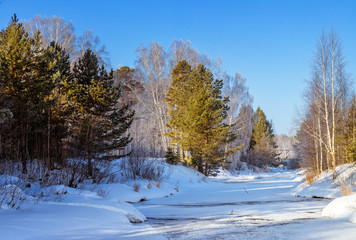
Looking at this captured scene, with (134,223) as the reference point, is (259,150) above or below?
above

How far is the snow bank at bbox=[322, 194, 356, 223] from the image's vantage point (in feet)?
16.0

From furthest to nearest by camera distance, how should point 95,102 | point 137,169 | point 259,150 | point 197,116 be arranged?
1. point 259,150
2. point 197,116
3. point 95,102
4. point 137,169

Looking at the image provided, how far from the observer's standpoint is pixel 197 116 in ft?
69.0

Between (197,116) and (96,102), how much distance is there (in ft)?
31.0

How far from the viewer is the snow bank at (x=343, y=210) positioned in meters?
4.88

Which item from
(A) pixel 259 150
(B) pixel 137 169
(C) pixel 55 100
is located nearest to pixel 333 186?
(B) pixel 137 169

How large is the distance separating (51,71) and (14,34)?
2075 mm

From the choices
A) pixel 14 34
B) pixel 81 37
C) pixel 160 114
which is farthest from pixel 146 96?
pixel 14 34

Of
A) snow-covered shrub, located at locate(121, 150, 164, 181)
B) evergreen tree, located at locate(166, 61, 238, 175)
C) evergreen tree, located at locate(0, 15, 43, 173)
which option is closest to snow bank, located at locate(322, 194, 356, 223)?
snow-covered shrub, located at locate(121, 150, 164, 181)

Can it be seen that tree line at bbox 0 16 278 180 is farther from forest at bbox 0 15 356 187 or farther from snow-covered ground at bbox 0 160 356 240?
snow-covered ground at bbox 0 160 356 240

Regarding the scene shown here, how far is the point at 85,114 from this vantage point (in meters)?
13.7

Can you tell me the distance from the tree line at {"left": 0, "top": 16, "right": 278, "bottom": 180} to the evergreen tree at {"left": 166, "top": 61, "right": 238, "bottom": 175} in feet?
0.28

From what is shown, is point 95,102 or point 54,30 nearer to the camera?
point 95,102

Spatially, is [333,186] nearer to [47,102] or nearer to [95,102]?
[95,102]
